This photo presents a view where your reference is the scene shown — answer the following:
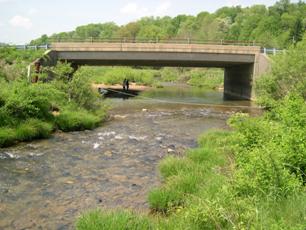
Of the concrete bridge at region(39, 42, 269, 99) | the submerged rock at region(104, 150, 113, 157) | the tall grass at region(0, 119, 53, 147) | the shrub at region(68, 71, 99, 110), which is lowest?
the submerged rock at region(104, 150, 113, 157)

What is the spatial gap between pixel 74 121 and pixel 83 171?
932 cm

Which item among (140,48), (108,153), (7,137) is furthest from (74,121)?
(140,48)

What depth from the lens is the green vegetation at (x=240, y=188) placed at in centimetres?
679

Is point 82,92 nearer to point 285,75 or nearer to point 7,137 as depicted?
point 7,137

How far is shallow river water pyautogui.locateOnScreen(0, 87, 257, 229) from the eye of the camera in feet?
35.8

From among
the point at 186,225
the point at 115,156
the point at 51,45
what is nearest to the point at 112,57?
the point at 51,45

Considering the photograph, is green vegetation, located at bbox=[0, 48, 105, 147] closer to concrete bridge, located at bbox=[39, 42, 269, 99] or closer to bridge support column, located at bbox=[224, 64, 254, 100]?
concrete bridge, located at bbox=[39, 42, 269, 99]

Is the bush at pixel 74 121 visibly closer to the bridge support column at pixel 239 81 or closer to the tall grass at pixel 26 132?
the tall grass at pixel 26 132

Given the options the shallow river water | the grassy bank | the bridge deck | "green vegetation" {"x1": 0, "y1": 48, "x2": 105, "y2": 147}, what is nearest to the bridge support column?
the bridge deck

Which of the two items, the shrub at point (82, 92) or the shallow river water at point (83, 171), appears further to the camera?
the shrub at point (82, 92)

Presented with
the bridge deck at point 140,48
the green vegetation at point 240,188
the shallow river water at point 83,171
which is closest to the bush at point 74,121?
the shallow river water at point 83,171

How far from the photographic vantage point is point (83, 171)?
14773 mm

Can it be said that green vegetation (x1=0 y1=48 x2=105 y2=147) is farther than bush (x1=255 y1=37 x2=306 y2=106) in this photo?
No

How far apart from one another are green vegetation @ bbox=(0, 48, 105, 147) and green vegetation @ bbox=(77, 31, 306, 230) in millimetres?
8941
